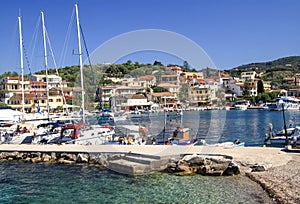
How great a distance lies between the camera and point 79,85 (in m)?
22.4

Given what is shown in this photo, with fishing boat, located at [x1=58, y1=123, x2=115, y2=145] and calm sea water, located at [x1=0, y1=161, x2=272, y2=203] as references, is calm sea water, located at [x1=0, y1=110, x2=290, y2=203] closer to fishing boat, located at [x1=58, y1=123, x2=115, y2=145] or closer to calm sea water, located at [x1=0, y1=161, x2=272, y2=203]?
calm sea water, located at [x1=0, y1=161, x2=272, y2=203]

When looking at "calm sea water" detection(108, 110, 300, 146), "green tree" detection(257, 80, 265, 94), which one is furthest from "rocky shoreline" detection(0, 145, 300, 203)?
"green tree" detection(257, 80, 265, 94)

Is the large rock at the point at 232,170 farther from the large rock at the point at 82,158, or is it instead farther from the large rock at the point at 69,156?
the large rock at the point at 69,156

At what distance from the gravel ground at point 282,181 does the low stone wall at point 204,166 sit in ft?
2.21

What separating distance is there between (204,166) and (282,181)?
2.87 m

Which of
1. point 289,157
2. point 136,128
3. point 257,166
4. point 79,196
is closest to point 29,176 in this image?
point 79,196

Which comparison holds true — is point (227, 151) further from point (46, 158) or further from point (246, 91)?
point (246, 91)

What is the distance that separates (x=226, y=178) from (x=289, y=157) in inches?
109

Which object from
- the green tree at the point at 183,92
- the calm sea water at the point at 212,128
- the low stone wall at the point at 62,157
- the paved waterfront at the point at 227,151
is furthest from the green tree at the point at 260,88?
the low stone wall at the point at 62,157

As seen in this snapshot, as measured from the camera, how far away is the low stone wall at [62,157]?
1405 centimetres

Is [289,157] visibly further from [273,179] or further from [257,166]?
[273,179]

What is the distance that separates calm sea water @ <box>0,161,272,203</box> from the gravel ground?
276 mm

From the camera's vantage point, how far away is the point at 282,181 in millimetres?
9789

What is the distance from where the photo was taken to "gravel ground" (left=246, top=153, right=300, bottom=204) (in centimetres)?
Result: 859
